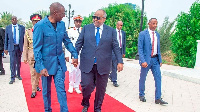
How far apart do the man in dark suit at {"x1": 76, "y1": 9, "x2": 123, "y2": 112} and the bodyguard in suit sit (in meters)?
0.71

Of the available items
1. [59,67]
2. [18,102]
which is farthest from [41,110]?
[59,67]

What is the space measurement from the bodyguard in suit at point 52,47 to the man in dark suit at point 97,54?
2.32ft

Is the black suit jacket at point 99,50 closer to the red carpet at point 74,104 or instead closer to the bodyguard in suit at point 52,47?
the bodyguard in suit at point 52,47

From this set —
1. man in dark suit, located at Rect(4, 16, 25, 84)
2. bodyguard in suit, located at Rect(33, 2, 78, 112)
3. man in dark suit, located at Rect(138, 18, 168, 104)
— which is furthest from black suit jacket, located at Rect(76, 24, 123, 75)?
man in dark suit, located at Rect(4, 16, 25, 84)

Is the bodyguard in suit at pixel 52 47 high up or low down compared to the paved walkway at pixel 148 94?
up

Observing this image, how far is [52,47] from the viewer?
13.5 feet

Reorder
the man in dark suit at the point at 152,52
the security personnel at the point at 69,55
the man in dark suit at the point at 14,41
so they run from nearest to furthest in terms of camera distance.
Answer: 1. the man in dark suit at the point at 152,52
2. the security personnel at the point at 69,55
3. the man in dark suit at the point at 14,41

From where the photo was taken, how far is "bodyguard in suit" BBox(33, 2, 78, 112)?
4012 millimetres

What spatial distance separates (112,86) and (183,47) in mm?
7931

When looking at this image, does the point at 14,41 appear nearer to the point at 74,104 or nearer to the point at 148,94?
the point at 74,104

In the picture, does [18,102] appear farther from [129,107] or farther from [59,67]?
[129,107]

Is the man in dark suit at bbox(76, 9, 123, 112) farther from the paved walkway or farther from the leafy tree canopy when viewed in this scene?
the leafy tree canopy

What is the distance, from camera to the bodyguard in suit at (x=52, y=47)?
4.01 metres

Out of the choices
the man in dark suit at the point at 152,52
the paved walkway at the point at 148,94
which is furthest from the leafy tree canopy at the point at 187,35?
the man in dark suit at the point at 152,52
